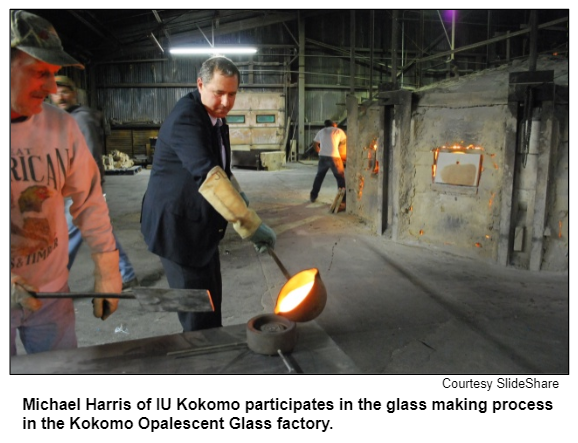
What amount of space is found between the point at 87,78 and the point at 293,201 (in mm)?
11717

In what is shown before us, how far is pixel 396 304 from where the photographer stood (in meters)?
4.10

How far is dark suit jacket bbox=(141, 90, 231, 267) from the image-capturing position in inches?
87.8

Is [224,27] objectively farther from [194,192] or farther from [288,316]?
[288,316]

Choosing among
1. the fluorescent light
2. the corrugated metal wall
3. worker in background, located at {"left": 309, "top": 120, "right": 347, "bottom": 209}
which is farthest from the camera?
the corrugated metal wall

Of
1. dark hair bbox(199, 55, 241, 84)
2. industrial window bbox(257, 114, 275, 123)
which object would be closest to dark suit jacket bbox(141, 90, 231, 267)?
dark hair bbox(199, 55, 241, 84)

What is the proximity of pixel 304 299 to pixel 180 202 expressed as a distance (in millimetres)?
897

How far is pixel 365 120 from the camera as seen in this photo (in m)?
7.05

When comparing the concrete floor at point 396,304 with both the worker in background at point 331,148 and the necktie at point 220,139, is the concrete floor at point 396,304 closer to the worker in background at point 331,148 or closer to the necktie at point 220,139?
the necktie at point 220,139

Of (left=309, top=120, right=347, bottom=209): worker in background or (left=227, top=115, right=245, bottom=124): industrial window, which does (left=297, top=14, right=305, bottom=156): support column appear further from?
(left=309, top=120, right=347, bottom=209): worker in background

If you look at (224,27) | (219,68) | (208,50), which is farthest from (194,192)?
(224,27)

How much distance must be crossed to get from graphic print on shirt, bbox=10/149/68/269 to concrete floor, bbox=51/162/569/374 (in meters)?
1.81

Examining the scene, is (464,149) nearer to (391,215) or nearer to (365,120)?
(391,215)

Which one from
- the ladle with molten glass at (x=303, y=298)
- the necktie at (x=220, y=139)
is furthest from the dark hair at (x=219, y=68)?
the ladle with molten glass at (x=303, y=298)

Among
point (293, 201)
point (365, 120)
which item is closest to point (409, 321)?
point (365, 120)
